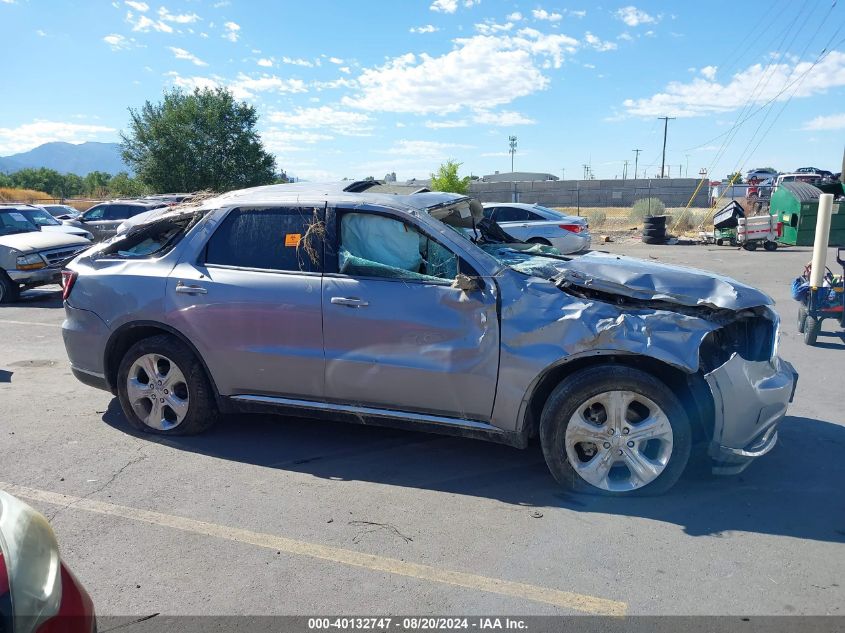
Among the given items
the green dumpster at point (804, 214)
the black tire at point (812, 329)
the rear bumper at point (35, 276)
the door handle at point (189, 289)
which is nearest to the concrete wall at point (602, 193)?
the rear bumper at point (35, 276)

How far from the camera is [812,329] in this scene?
7809 mm

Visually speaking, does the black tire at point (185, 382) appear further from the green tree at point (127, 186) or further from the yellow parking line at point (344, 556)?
the green tree at point (127, 186)

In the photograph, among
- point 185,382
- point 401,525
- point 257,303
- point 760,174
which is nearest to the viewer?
point 401,525

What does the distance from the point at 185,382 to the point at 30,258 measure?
924cm

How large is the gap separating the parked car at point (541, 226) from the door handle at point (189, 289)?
11026 millimetres

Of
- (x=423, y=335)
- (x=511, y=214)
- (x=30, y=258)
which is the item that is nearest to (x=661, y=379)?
(x=423, y=335)

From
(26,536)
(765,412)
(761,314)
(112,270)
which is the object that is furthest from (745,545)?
(112,270)

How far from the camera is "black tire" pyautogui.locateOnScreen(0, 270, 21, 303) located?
12.3 m

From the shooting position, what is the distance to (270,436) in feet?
17.0

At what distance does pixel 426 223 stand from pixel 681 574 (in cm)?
252

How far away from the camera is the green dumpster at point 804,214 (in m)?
8.65

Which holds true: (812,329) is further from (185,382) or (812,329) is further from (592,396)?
(185,382)

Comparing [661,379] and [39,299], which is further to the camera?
[39,299]

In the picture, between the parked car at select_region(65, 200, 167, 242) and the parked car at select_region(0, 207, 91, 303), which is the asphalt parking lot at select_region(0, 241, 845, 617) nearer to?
the parked car at select_region(0, 207, 91, 303)
